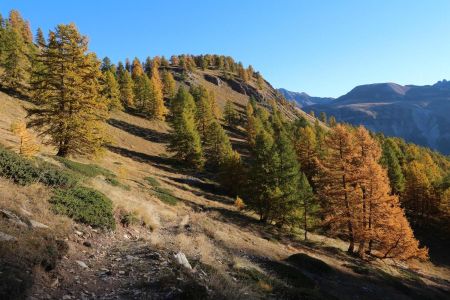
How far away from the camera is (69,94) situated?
2666 centimetres

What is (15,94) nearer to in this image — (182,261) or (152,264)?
(152,264)

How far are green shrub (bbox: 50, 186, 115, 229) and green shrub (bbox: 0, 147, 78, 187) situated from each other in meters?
0.75

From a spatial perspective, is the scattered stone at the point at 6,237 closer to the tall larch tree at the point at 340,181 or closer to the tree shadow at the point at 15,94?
the tall larch tree at the point at 340,181

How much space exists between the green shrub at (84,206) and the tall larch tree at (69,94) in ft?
38.0

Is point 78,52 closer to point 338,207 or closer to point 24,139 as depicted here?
point 24,139

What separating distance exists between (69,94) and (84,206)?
1519cm

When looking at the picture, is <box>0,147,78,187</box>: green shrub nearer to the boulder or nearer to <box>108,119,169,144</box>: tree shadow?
<box>108,119,169,144</box>: tree shadow

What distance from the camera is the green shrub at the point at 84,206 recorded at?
13391 mm

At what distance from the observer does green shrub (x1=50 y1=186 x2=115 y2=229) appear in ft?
43.9

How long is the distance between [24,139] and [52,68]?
6.40 meters

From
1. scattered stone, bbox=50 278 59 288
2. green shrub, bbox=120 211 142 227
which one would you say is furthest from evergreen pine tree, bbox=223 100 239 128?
scattered stone, bbox=50 278 59 288

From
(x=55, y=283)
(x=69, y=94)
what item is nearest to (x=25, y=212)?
(x=55, y=283)

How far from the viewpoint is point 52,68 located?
1038 inches

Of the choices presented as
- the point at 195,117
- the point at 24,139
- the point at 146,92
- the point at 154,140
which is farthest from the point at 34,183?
the point at 146,92
